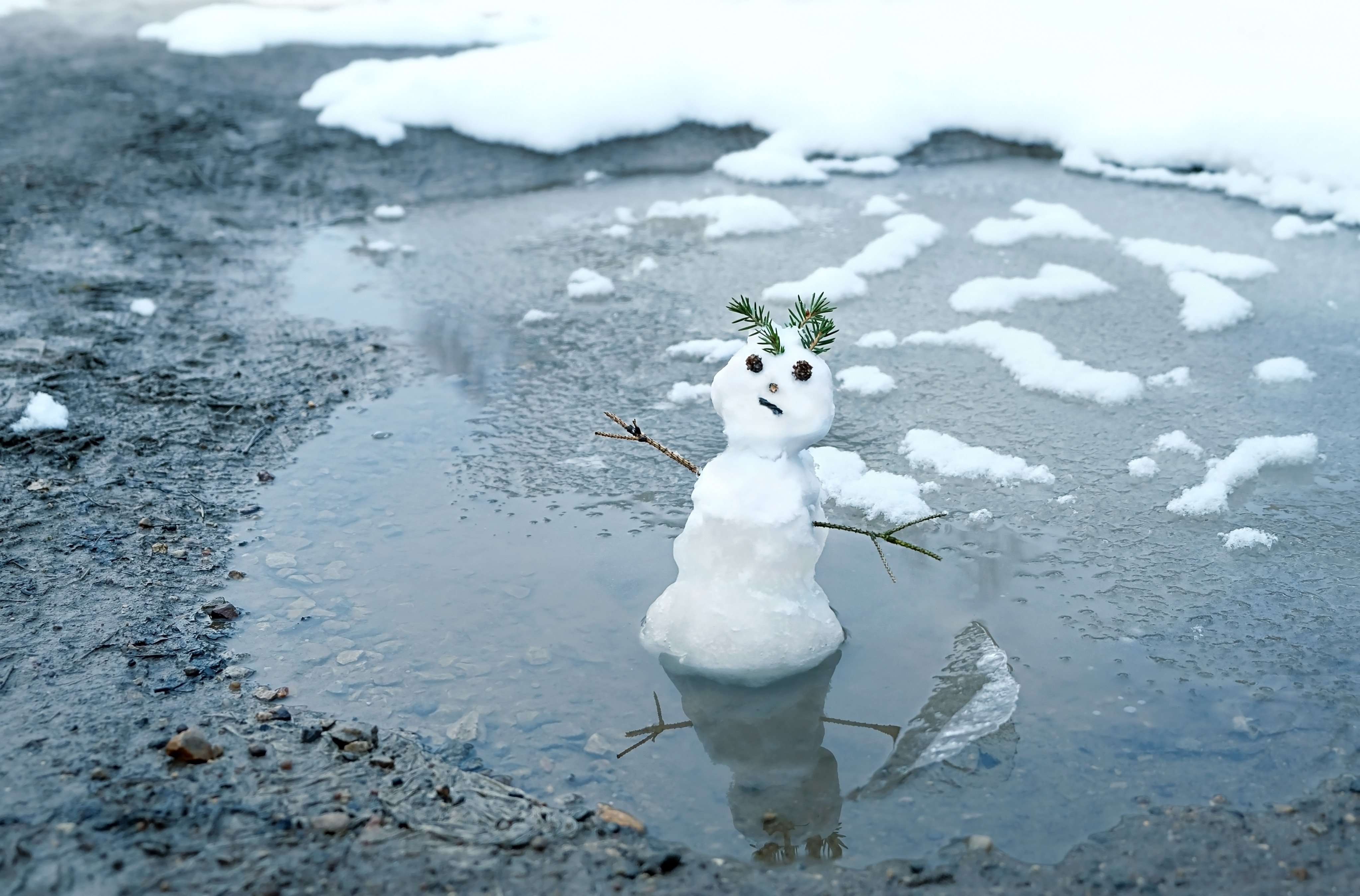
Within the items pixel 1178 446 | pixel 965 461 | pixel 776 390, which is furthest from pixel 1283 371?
→ pixel 776 390

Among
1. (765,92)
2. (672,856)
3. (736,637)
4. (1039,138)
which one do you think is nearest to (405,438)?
(736,637)

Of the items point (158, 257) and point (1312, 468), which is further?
point (158, 257)

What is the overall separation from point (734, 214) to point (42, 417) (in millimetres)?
4445

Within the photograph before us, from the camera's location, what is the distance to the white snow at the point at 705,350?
5871 millimetres

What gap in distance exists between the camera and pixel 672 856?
9.86 feet

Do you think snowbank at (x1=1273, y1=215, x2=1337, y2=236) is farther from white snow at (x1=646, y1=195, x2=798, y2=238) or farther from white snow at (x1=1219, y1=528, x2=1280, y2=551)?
white snow at (x1=1219, y1=528, x2=1280, y2=551)

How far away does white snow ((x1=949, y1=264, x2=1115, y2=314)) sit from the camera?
→ 6.38 metres

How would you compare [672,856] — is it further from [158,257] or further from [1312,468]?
[158,257]

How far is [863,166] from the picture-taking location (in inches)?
338

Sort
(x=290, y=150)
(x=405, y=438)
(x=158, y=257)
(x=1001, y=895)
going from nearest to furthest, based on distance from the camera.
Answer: (x=1001, y=895) → (x=405, y=438) → (x=158, y=257) → (x=290, y=150)

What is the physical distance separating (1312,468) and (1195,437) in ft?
1.56

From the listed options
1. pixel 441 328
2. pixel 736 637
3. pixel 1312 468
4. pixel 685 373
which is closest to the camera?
pixel 736 637

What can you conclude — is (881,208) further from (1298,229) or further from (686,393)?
(686,393)

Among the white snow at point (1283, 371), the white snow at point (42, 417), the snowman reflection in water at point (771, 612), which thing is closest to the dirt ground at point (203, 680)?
the white snow at point (42, 417)
